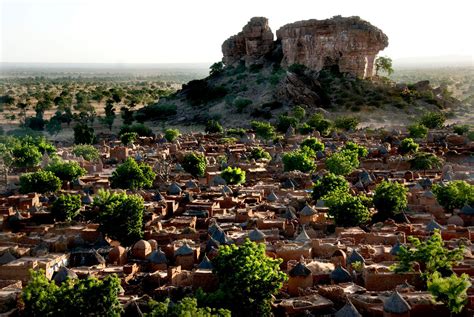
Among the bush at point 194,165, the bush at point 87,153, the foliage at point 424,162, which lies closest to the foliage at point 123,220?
the bush at point 194,165

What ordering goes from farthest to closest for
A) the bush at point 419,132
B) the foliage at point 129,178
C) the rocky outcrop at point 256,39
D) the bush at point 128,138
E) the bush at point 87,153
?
the rocky outcrop at point 256,39, the bush at point 128,138, the bush at point 419,132, the bush at point 87,153, the foliage at point 129,178

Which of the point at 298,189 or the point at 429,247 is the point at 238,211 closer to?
the point at 298,189

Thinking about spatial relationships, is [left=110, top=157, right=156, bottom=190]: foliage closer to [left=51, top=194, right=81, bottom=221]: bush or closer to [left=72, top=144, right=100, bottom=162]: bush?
[left=51, top=194, right=81, bottom=221]: bush

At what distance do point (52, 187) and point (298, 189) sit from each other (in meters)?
14.7

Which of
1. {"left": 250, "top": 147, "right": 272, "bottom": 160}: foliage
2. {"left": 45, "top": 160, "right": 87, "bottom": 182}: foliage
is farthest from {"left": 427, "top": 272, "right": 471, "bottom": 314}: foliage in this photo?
{"left": 250, "top": 147, "right": 272, "bottom": 160}: foliage

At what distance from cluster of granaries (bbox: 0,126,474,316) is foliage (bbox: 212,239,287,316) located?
0.93 meters

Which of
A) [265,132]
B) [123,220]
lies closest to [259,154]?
[265,132]

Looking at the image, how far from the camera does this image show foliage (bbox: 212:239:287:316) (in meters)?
19.3

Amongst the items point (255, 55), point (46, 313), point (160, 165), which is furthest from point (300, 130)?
point (46, 313)

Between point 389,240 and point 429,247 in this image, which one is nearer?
point 429,247

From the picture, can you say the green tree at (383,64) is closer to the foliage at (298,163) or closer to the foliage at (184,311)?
the foliage at (298,163)

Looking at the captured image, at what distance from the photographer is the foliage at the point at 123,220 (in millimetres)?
27531

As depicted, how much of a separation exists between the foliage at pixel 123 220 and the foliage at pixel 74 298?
8959 mm

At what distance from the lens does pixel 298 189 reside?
40156 mm
